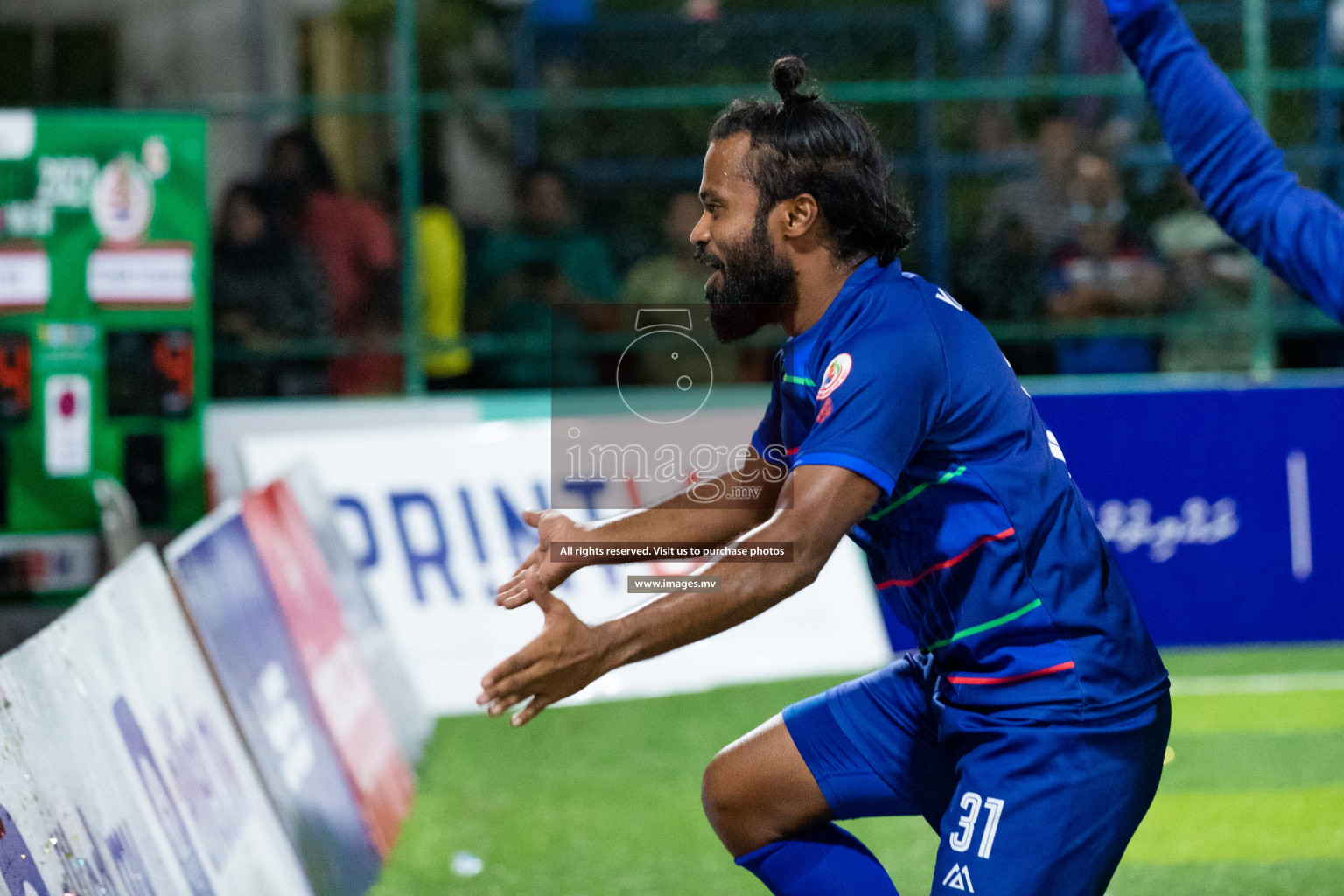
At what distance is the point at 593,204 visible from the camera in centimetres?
977

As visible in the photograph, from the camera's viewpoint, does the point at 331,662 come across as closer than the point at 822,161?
No

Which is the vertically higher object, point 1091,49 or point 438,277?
point 1091,49

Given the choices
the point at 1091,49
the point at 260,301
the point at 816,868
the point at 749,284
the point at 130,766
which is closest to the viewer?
the point at 749,284

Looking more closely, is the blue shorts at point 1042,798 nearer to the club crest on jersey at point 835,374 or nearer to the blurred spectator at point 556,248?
the club crest on jersey at point 835,374

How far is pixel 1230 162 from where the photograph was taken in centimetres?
275

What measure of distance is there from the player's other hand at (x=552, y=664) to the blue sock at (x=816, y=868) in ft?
3.30

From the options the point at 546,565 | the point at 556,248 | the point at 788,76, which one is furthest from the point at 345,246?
the point at 546,565

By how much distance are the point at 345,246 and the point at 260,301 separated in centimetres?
67

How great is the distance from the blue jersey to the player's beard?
0.30 ft

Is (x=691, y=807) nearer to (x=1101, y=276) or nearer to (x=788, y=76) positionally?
(x=788, y=76)

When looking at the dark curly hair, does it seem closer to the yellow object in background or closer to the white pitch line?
the white pitch line

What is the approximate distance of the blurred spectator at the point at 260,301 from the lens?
9180mm

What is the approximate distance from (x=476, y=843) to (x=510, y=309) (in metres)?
4.74

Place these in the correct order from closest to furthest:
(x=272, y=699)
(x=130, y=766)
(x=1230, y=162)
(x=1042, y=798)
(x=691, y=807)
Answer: (x=1230, y=162), (x=1042, y=798), (x=130, y=766), (x=272, y=699), (x=691, y=807)
